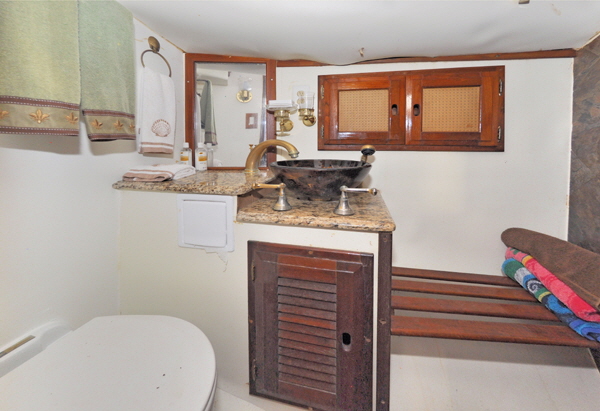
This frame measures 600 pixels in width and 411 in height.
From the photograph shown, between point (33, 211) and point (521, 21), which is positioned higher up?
point (521, 21)

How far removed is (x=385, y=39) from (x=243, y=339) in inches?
58.7

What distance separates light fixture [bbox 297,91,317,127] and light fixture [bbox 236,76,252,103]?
0.29 metres

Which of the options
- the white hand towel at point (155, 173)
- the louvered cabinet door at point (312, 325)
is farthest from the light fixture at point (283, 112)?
the louvered cabinet door at point (312, 325)

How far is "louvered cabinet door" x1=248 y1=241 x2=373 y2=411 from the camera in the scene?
0.99 meters

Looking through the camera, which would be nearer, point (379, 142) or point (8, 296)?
point (8, 296)

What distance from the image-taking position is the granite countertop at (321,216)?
97 cm

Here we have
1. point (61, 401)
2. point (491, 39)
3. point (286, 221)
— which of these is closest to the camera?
point (61, 401)

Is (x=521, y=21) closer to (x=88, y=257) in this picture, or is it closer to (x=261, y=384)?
(x=261, y=384)

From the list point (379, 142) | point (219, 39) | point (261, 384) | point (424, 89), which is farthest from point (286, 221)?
point (424, 89)

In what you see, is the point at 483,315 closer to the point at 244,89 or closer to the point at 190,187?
the point at 190,187

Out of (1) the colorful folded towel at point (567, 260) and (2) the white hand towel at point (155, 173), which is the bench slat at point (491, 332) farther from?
(2) the white hand towel at point (155, 173)

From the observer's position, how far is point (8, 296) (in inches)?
35.8

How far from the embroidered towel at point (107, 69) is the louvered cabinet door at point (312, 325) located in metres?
0.70

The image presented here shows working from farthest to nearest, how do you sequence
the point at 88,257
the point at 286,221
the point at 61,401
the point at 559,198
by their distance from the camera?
the point at 559,198, the point at 88,257, the point at 286,221, the point at 61,401
